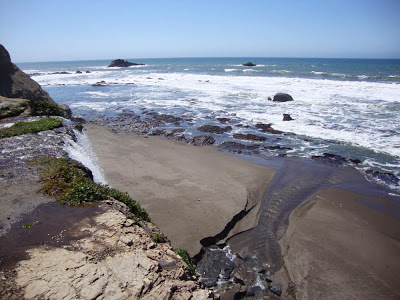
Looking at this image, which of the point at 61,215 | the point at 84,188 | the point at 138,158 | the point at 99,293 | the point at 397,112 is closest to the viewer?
the point at 99,293

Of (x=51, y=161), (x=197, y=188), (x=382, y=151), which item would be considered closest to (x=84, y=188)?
(x=51, y=161)

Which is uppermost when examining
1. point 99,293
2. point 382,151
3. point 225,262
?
point 99,293

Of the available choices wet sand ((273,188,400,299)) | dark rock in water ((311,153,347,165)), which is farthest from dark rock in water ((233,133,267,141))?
wet sand ((273,188,400,299))

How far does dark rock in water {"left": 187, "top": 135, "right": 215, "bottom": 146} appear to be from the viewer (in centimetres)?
1783

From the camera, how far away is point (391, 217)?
31.2 ft

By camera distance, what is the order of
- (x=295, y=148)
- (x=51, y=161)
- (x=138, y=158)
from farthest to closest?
(x=295, y=148)
(x=138, y=158)
(x=51, y=161)

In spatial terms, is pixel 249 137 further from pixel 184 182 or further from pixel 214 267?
pixel 214 267

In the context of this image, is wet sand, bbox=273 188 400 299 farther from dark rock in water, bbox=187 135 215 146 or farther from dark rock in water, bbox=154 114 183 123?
dark rock in water, bbox=154 114 183 123

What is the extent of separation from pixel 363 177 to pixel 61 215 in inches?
526

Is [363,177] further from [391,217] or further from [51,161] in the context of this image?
[51,161]

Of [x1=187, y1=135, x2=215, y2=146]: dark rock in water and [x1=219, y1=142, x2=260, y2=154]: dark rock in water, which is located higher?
[x1=187, y1=135, x2=215, y2=146]: dark rock in water

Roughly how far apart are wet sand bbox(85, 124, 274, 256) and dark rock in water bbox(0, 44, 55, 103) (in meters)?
9.17

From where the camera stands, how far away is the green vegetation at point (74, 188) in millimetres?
6492

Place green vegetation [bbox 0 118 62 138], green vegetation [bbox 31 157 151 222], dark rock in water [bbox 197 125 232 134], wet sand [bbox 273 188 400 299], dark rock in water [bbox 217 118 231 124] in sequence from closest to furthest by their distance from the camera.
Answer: green vegetation [bbox 31 157 151 222]
wet sand [bbox 273 188 400 299]
green vegetation [bbox 0 118 62 138]
dark rock in water [bbox 197 125 232 134]
dark rock in water [bbox 217 118 231 124]
